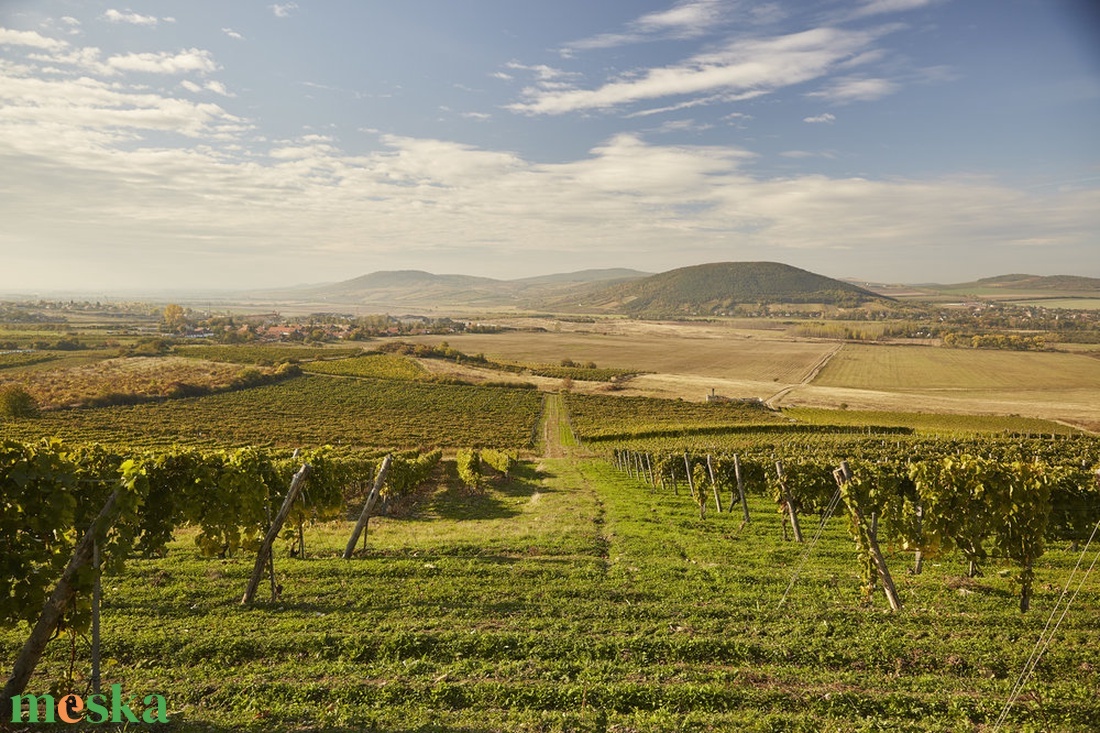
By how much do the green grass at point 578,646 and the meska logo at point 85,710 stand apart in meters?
0.29

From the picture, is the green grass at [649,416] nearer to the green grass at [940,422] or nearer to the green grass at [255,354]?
the green grass at [940,422]

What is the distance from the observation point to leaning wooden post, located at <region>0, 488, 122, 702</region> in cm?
642

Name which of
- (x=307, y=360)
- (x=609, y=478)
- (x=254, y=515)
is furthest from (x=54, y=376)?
(x=254, y=515)

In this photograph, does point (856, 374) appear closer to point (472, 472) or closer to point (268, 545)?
point (472, 472)

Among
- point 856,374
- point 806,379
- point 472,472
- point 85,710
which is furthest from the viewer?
point 856,374

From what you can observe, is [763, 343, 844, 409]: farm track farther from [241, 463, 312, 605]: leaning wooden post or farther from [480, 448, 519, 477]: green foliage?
[241, 463, 312, 605]: leaning wooden post

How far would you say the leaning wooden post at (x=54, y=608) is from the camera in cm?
642

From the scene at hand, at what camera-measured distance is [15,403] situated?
200ft

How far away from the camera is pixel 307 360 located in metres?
120

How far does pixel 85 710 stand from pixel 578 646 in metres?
6.81

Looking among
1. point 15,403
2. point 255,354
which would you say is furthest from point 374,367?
point 15,403

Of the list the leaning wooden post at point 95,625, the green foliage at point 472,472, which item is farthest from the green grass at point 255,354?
the leaning wooden post at point 95,625

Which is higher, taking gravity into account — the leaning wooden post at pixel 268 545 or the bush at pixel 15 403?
the leaning wooden post at pixel 268 545

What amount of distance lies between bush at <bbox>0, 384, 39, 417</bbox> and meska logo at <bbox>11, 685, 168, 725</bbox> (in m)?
79.5
